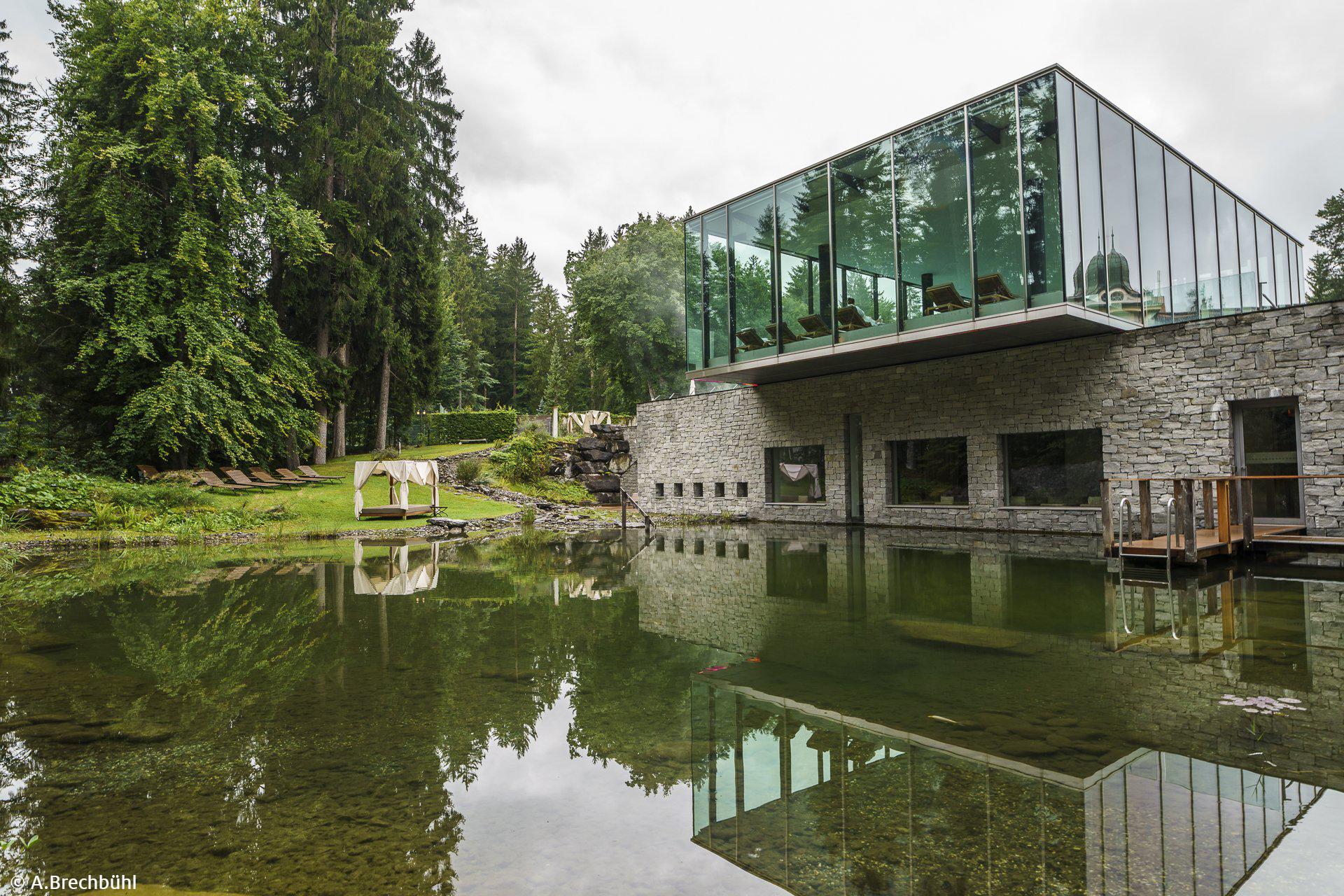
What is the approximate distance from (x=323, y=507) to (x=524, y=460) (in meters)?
7.38

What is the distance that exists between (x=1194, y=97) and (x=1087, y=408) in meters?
21.1

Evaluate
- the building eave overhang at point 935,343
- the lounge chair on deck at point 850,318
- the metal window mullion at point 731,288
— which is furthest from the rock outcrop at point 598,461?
the lounge chair on deck at point 850,318

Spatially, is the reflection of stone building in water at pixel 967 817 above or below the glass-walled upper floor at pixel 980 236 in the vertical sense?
below

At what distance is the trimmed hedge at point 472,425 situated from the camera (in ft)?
114

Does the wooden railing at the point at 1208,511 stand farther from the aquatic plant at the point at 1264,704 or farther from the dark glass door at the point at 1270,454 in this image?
the aquatic plant at the point at 1264,704

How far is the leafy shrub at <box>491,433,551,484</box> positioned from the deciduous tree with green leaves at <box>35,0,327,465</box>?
6.40 m

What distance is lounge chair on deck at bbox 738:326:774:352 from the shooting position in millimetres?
17047

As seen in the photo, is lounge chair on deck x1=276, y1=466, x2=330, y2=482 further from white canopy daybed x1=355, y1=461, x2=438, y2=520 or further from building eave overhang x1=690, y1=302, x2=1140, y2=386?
building eave overhang x1=690, y1=302, x2=1140, y2=386

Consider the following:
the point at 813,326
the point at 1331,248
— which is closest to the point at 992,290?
the point at 813,326

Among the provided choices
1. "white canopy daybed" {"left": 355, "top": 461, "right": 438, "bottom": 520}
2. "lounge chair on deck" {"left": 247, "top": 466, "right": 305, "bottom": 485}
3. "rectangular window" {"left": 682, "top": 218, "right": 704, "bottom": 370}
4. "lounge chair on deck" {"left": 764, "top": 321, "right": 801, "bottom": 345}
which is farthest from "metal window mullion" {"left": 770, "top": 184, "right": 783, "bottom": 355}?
"lounge chair on deck" {"left": 247, "top": 466, "right": 305, "bottom": 485}

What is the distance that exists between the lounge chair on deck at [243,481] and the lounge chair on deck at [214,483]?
0.35ft

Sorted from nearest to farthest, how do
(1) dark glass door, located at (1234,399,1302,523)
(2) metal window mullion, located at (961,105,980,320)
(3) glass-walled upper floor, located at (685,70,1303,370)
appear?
(1) dark glass door, located at (1234,399,1302,523) < (3) glass-walled upper floor, located at (685,70,1303,370) < (2) metal window mullion, located at (961,105,980,320)

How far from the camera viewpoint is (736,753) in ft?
10.6

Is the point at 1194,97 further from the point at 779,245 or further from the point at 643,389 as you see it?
the point at 643,389
